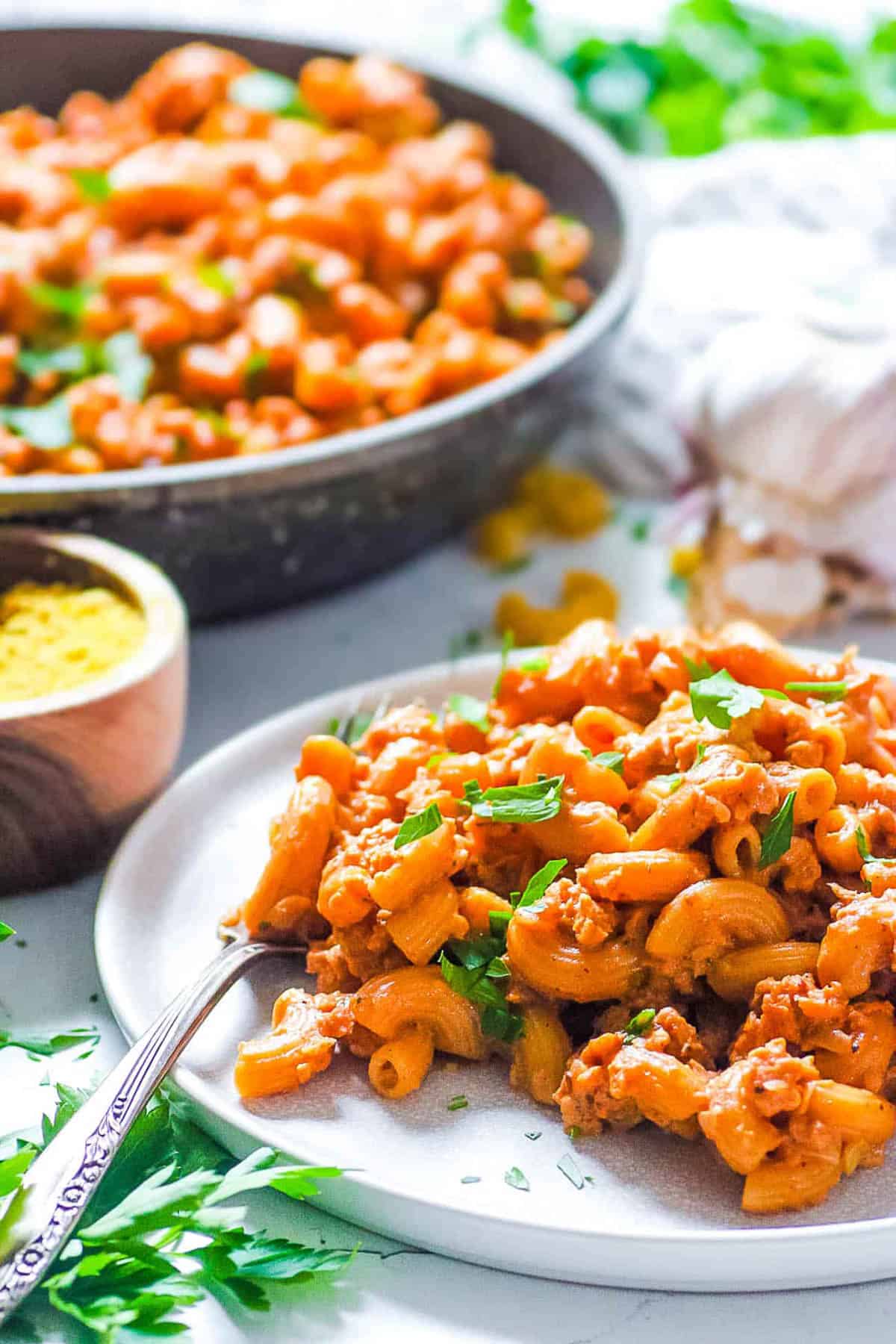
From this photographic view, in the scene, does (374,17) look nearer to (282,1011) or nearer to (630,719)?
(630,719)

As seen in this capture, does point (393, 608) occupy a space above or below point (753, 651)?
below

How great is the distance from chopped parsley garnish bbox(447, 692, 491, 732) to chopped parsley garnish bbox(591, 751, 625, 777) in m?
0.14

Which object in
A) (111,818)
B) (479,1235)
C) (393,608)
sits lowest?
(393,608)

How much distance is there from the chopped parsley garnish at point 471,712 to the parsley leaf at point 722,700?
20 centimetres

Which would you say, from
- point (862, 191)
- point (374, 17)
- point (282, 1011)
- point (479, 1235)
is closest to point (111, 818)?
point (282, 1011)

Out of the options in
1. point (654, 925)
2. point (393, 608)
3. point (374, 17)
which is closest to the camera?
point (654, 925)

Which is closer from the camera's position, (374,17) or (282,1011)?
(282,1011)

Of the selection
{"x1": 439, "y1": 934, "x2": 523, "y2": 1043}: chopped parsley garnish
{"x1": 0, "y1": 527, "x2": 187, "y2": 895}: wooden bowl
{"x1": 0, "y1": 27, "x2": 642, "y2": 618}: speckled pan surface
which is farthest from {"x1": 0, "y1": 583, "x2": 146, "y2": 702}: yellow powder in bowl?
{"x1": 439, "y1": 934, "x2": 523, "y2": 1043}: chopped parsley garnish

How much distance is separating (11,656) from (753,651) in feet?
2.28

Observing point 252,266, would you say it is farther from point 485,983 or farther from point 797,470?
point 485,983

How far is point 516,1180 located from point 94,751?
1.86 feet

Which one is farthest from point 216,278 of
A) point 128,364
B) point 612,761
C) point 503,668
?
point 612,761

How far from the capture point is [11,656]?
1612 millimetres

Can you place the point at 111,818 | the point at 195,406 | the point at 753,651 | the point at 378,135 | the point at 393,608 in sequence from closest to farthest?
the point at 753,651 → the point at 111,818 → the point at 195,406 → the point at 393,608 → the point at 378,135
